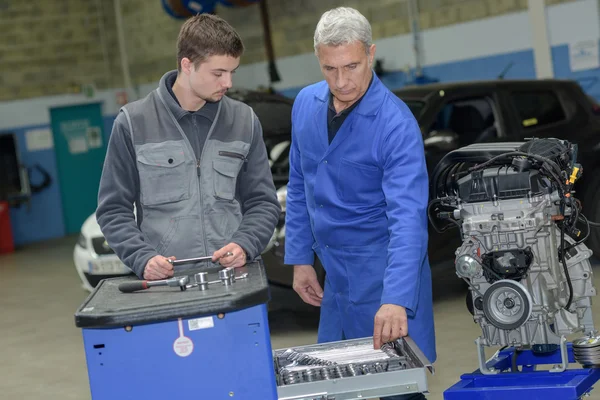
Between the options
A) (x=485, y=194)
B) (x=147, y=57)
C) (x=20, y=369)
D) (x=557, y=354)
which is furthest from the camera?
(x=147, y=57)

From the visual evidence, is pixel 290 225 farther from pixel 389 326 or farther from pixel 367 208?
pixel 389 326

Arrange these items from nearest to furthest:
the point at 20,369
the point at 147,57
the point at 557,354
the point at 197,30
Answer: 1. the point at 197,30
2. the point at 557,354
3. the point at 20,369
4. the point at 147,57

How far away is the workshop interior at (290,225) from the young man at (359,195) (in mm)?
107

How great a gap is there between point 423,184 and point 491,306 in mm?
466

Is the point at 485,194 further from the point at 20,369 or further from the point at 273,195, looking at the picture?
the point at 20,369

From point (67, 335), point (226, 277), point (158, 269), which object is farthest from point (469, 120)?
point (226, 277)

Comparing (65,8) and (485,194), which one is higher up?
(65,8)

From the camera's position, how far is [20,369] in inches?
248

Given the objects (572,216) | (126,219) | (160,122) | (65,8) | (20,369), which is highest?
(65,8)

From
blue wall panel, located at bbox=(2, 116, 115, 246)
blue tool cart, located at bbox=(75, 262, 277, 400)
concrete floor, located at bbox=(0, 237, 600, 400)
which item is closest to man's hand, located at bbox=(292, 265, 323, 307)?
blue tool cart, located at bbox=(75, 262, 277, 400)

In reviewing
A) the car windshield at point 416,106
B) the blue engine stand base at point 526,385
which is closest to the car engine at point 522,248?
the blue engine stand base at point 526,385

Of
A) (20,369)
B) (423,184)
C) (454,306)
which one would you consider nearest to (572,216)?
(423,184)

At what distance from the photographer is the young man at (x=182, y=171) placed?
117 inches

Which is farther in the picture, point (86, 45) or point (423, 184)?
point (86, 45)
